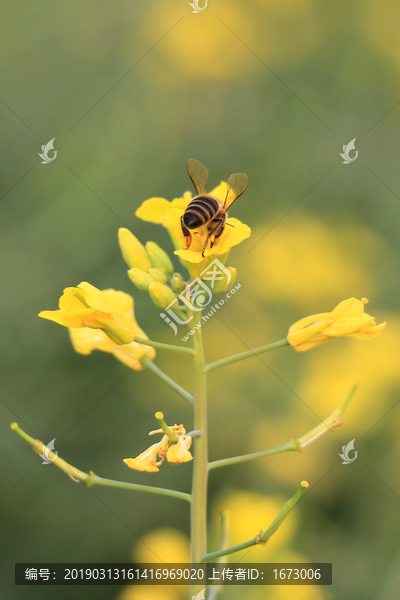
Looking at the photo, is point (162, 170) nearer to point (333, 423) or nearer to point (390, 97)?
point (390, 97)

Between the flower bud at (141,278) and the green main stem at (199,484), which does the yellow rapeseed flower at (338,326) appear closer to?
the green main stem at (199,484)

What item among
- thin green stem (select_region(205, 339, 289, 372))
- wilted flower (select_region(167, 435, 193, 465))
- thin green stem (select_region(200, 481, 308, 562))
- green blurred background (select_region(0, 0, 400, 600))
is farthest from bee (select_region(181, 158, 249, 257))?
green blurred background (select_region(0, 0, 400, 600))

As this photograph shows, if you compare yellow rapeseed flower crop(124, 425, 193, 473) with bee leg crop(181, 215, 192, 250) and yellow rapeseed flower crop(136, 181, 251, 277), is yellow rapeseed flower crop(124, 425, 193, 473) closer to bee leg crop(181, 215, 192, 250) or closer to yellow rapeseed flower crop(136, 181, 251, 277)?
yellow rapeseed flower crop(136, 181, 251, 277)

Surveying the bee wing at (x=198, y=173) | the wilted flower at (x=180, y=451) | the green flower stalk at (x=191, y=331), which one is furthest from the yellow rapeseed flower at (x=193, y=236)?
the wilted flower at (x=180, y=451)

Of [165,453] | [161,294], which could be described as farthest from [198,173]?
[165,453]

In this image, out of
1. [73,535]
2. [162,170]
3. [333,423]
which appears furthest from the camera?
[162,170]

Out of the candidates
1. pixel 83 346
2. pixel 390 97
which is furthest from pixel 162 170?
pixel 83 346
